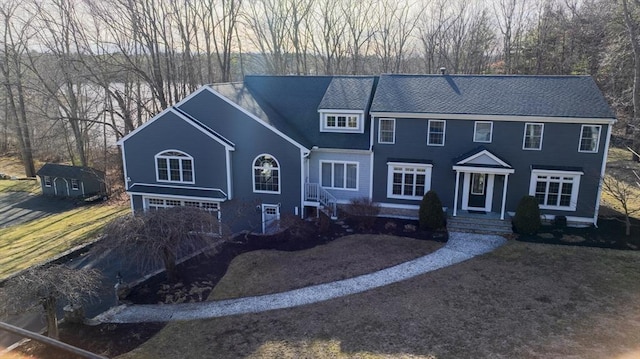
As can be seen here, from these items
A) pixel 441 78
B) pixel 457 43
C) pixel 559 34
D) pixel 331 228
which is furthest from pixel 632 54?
pixel 331 228

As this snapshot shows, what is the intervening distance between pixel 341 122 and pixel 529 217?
10.2 metres

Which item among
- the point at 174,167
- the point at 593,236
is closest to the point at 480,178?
the point at 593,236

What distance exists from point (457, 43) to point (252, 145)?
3229 cm

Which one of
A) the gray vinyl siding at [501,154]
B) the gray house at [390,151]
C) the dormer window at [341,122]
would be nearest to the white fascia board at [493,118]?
the gray house at [390,151]

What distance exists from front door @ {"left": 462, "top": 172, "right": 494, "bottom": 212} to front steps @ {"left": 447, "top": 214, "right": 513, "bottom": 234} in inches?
31.8

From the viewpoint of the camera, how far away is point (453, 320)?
11.7m

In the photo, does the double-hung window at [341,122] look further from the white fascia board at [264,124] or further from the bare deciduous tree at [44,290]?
the bare deciduous tree at [44,290]

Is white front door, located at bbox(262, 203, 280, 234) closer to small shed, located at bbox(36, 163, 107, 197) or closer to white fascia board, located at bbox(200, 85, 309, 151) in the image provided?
white fascia board, located at bbox(200, 85, 309, 151)

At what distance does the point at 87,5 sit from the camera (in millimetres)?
31781

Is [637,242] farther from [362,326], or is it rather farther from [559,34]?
[559,34]

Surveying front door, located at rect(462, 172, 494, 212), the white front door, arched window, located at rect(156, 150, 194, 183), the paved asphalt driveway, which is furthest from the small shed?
front door, located at rect(462, 172, 494, 212)

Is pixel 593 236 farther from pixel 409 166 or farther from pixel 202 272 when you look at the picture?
pixel 202 272

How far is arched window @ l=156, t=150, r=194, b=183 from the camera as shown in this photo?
68.6ft

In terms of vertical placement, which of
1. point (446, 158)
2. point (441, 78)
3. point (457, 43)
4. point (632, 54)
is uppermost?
point (457, 43)
